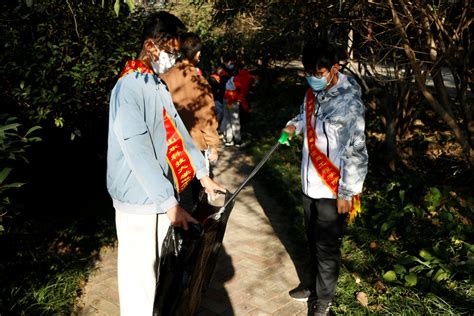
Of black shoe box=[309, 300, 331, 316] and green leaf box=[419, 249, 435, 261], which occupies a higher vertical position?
green leaf box=[419, 249, 435, 261]

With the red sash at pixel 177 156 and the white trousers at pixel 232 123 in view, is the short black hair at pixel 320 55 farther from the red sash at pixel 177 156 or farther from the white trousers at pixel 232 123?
the white trousers at pixel 232 123

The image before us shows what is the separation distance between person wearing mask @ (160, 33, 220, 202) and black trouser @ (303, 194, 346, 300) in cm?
134

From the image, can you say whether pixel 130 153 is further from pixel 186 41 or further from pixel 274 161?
pixel 274 161

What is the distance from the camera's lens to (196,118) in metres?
4.57

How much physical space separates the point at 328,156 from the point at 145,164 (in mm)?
1451

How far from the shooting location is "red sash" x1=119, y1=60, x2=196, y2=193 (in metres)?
2.77

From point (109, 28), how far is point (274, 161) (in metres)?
3.89

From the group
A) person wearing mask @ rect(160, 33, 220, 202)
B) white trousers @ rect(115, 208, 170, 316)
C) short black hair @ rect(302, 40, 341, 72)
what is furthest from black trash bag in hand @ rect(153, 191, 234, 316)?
person wearing mask @ rect(160, 33, 220, 202)

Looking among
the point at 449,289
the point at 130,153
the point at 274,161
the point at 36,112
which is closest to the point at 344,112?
the point at 130,153

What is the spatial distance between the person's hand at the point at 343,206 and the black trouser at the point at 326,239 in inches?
4.3

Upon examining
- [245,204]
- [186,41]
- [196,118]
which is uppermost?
[186,41]

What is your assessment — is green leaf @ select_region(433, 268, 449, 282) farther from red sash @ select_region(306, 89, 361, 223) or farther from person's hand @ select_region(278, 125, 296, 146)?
person's hand @ select_region(278, 125, 296, 146)

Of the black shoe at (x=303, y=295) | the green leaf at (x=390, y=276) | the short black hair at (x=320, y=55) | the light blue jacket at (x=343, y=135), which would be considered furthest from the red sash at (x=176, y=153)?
the green leaf at (x=390, y=276)

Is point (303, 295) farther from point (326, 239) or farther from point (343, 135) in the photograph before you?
point (343, 135)
